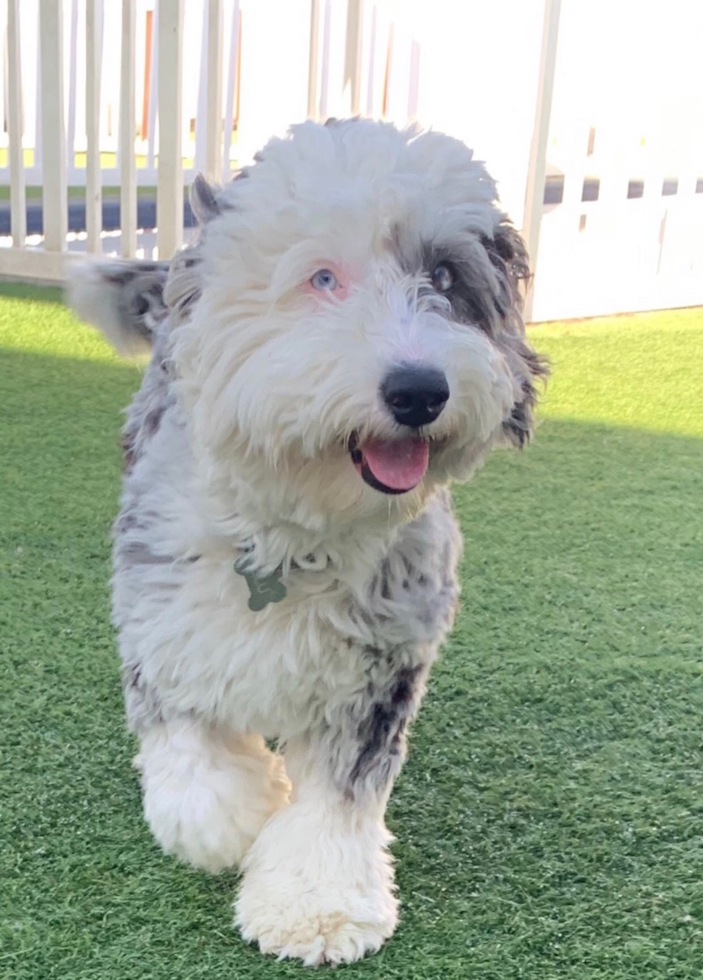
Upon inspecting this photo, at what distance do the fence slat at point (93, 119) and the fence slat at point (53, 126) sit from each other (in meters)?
0.12

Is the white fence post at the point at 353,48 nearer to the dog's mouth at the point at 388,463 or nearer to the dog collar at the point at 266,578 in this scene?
the dog collar at the point at 266,578

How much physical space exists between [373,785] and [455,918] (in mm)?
212

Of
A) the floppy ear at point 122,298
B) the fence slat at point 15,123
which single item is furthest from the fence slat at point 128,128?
the floppy ear at point 122,298

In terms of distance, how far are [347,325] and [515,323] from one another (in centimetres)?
38

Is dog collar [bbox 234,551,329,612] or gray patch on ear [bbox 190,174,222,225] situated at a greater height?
gray patch on ear [bbox 190,174,222,225]

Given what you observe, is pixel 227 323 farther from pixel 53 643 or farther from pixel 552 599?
pixel 552 599

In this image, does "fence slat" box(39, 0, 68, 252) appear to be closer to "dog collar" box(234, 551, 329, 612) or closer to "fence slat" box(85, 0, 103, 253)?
"fence slat" box(85, 0, 103, 253)

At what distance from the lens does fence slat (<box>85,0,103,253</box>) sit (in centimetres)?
538

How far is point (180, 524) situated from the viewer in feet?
5.63

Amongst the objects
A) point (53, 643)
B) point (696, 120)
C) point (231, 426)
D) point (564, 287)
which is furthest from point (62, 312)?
point (231, 426)

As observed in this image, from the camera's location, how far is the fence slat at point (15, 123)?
212 inches

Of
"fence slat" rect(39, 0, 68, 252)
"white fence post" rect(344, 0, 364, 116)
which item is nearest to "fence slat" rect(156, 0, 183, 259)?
"fence slat" rect(39, 0, 68, 252)

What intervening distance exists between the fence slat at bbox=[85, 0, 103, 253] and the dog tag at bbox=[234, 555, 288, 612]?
165 inches

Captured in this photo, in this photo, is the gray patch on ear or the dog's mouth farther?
the gray patch on ear
